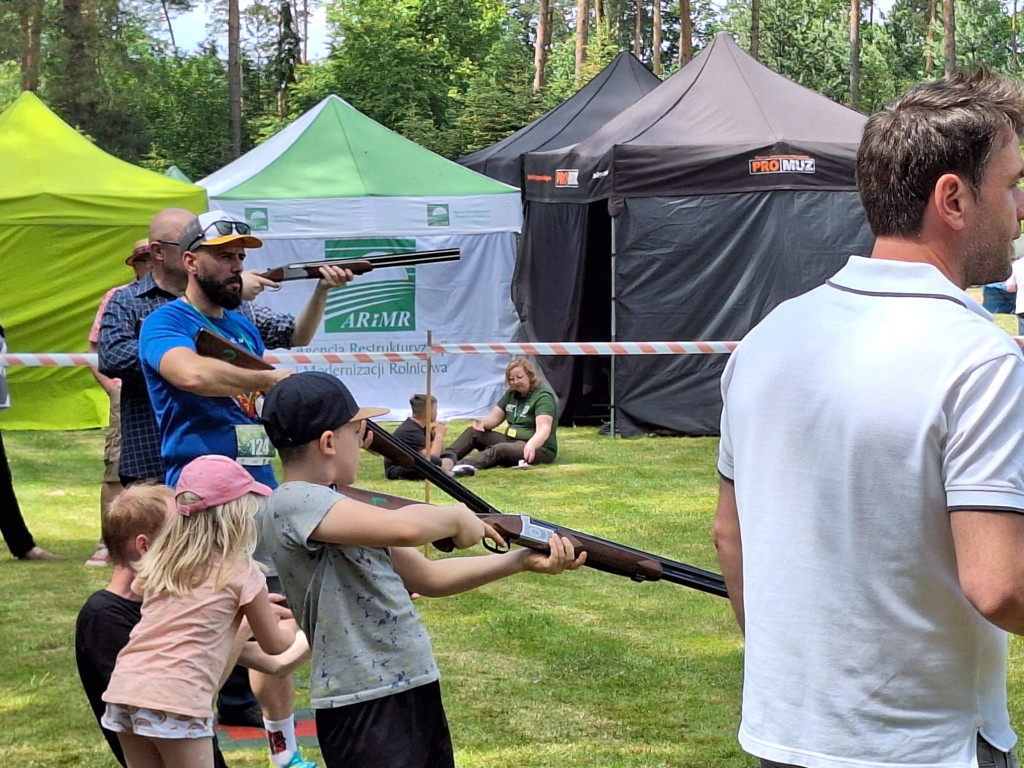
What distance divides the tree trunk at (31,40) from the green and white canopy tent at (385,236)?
34336mm

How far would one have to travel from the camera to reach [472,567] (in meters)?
3.49

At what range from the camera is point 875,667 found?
6.49ft

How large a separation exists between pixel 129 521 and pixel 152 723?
0.58 meters

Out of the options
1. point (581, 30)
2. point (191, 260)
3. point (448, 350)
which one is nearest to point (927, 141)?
point (191, 260)

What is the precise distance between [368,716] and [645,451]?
987 cm

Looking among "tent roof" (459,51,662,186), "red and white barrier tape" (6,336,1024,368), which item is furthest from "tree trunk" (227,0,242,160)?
"red and white barrier tape" (6,336,1024,368)

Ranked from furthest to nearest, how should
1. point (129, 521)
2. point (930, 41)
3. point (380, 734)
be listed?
point (930, 41), point (129, 521), point (380, 734)

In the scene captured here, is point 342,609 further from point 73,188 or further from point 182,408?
point 73,188

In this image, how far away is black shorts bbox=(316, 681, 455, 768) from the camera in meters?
3.27

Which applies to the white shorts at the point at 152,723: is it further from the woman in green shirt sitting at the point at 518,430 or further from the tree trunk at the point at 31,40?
the tree trunk at the point at 31,40

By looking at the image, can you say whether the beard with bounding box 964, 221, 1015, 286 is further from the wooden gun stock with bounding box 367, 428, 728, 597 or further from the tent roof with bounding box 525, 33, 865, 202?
the tent roof with bounding box 525, 33, 865, 202

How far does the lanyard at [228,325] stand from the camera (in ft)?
15.4

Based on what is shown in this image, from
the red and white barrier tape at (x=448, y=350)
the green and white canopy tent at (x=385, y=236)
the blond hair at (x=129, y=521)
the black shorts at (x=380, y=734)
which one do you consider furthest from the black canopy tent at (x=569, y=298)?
the black shorts at (x=380, y=734)

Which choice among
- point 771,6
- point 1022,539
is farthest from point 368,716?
point 771,6
